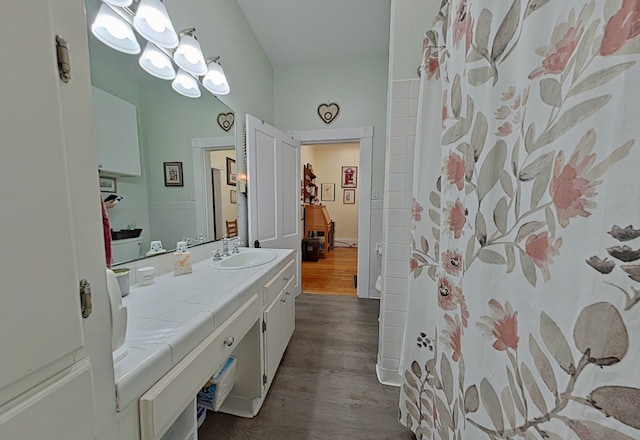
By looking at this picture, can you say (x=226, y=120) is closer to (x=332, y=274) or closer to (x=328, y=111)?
(x=328, y=111)

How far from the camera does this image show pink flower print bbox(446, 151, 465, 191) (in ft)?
2.58

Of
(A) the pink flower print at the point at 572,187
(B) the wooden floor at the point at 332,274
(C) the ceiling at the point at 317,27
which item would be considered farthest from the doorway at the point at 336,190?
(A) the pink flower print at the point at 572,187

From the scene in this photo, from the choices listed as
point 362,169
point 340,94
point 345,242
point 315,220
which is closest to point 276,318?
point 362,169

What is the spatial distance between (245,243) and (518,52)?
6.92 feet

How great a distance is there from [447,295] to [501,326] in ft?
0.88

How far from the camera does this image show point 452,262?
848mm

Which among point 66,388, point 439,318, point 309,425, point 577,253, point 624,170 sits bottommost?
point 309,425

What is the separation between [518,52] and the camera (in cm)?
56

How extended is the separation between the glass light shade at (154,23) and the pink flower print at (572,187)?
5.62ft

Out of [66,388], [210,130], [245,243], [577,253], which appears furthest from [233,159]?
[577,253]

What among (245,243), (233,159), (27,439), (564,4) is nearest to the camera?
(27,439)

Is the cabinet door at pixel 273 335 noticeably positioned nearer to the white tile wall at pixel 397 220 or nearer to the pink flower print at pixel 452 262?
the white tile wall at pixel 397 220

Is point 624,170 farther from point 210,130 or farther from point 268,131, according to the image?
point 268,131

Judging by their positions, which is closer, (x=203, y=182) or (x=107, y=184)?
(x=107, y=184)
